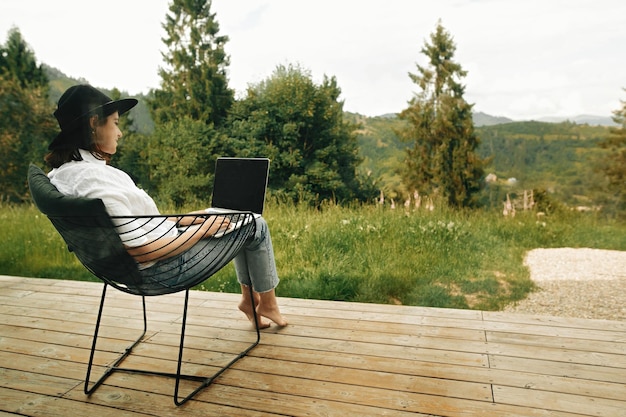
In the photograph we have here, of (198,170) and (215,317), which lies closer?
(215,317)

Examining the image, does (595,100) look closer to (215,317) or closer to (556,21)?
(556,21)

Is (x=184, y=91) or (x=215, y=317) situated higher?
(x=184, y=91)

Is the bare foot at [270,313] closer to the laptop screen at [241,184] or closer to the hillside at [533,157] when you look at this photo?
the laptop screen at [241,184]

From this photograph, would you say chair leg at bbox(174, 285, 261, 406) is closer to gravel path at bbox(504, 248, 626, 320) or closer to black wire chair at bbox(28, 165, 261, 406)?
black wire chair at bbox(28, 165, 261, 406)

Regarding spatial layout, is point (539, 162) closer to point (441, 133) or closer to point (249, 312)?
point (441, 133)

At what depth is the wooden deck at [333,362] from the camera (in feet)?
4.90

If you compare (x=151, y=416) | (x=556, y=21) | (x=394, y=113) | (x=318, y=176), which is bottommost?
(x=151, y=416)

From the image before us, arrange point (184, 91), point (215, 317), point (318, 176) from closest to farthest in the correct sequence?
point (215, 317) < point (318, 176) < point (184, 91)

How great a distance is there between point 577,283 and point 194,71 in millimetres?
4299

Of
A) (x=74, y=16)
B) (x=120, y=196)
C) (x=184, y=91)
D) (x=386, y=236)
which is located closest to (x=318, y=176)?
(x=386, y=236)

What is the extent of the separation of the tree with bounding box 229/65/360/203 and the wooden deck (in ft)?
5.96

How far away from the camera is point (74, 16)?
4492 millimetres

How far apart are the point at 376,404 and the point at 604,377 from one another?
0.74 meters

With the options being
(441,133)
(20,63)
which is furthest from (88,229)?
(20,63)
